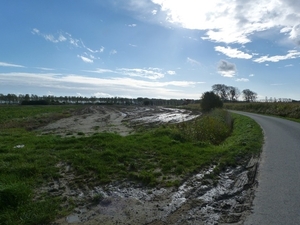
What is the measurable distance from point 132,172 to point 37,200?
9.35ft

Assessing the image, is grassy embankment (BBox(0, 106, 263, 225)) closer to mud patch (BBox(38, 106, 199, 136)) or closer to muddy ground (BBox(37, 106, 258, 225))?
muddy ground (BBox(37, 106, 258, 225))

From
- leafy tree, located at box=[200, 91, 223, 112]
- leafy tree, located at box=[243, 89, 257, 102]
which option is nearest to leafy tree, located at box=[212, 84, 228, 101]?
leafy tree, located at box=[243, 89, 257, 102]

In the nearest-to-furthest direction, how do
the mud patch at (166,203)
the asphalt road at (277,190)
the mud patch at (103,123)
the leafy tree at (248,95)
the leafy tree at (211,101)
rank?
the asphalt road at (277,190) → the mud patch at (166,203) → the mud patch at (103,123) → the leafy tree at (211,101) → the leafy tree at (248,95)

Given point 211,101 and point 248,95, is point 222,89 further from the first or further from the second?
point 211,101

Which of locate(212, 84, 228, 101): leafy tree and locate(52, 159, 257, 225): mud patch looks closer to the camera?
locate(52, 159, 257, 225): mud patch

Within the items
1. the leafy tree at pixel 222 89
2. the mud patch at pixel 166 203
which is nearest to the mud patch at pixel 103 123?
the mud patch at pixel 166 203

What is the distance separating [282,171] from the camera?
7703mm

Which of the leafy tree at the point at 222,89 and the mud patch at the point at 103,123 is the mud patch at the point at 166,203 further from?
the leafy tree at the point at 222,89

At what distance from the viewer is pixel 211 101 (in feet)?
160

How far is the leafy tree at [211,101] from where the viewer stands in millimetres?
48469

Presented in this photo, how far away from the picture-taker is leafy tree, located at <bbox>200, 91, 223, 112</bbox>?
48.5 metres

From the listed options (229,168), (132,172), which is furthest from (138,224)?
(229,168)

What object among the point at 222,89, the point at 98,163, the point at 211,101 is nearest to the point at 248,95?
the point at 222,89

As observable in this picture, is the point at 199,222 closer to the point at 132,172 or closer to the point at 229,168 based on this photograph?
the point at 132,172
